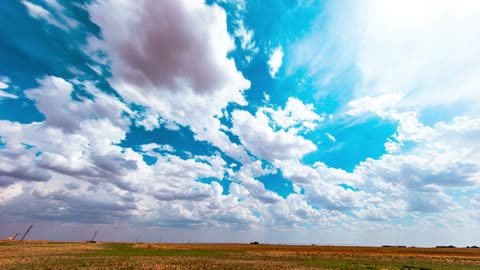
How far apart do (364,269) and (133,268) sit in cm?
3437

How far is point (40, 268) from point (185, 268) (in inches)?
743

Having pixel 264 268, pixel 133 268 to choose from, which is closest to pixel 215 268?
pixel 264 268

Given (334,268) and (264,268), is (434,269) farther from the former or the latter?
(264,268)

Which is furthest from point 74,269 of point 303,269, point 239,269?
point 303,269

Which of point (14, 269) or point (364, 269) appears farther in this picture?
point (364, 269)

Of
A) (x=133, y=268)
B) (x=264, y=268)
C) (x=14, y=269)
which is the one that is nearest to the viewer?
(x=14, y=269)

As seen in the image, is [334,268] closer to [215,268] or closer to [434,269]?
[434,269]

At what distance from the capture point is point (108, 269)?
123 feet

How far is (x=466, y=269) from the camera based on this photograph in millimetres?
45156

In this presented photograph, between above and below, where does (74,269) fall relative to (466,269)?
below

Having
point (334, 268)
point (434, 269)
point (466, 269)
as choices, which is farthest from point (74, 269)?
point (466, 269)

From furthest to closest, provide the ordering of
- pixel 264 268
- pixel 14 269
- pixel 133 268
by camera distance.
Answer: pixel 264 268 < pixel 133 268 < pixel 14 269

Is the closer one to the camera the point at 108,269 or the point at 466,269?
the point at 108,269

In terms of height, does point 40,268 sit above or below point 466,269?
below
